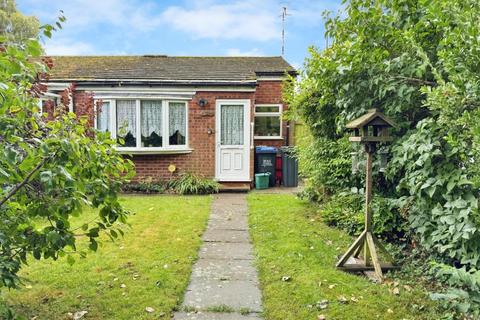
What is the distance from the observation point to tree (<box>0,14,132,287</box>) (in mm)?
1767

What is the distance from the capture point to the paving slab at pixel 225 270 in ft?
14.1

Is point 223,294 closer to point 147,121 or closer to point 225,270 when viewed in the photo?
point 225,270

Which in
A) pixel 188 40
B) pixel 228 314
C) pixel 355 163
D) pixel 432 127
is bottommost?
pixel 228 314

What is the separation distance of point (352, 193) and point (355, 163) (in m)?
1.13

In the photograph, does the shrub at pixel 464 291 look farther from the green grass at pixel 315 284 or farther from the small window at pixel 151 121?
the small window at pixel 151 121

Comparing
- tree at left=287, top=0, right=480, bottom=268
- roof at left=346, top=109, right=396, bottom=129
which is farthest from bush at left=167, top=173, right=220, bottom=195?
roof at left=346, top=109, right=396, bottom=129

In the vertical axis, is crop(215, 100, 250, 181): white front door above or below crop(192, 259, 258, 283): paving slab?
above

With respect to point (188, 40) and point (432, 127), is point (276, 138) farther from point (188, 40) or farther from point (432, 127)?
point (432, 127)

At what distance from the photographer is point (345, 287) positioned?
3963 mm

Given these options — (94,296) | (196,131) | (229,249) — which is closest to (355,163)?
(229,249)

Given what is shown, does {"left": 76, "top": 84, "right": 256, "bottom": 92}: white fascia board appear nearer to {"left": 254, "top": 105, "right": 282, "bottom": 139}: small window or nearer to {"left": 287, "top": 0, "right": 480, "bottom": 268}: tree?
{"left": 254, "top": 105, "right": 282, "bottom": 139}: small window

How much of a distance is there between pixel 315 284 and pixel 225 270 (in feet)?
3.71

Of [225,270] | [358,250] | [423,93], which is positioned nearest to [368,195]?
[358,250]

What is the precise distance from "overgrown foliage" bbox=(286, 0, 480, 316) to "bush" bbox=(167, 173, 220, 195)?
15.4 feet
